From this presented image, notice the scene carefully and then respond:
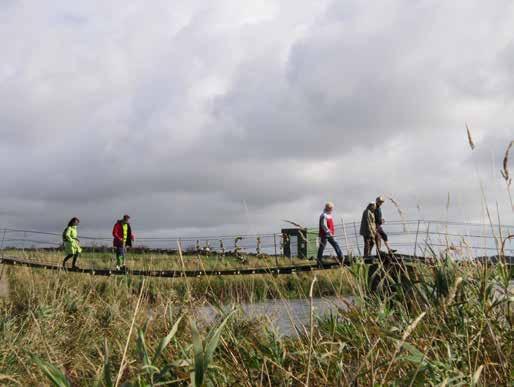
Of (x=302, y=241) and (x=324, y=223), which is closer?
(x=324, y=223)

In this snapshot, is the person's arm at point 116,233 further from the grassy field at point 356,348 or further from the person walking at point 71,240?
the grassy field at point 356,348

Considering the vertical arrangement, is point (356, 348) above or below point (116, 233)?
below

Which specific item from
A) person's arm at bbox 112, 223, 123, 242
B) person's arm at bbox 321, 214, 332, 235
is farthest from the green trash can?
person's arm at bbox 112, 223, 123, 242

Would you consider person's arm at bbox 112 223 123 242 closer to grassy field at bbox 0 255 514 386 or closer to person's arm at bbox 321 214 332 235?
person's arm at bbox 321 214 332 235

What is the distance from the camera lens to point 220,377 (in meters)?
2.71

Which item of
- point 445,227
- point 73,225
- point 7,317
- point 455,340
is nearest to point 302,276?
point 73,225

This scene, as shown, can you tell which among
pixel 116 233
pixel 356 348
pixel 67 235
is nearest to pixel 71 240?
pixel 67 235

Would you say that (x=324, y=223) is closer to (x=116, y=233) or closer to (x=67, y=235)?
(x=116, y=233)

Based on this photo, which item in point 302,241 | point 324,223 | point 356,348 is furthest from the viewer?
point 302,241

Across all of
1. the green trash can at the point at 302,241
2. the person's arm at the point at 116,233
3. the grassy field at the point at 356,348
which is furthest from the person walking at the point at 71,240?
the grassy field at the point at 356,348

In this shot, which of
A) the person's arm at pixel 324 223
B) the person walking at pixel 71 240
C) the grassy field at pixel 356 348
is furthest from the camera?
the person walking at pixel 71 240

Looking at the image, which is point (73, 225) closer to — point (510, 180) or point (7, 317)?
point (7, 317)

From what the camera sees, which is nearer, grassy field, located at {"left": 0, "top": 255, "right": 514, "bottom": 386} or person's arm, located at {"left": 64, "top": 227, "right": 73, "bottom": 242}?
grassy field, located at {"left": 0, "top": 255, "right": 514, "bottom": 386}

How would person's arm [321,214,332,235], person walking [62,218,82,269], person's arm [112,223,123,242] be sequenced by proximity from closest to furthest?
person's arm [321,214,332,235] → person walking [62,218,82,269] → person's arm [112,223,123,242]
